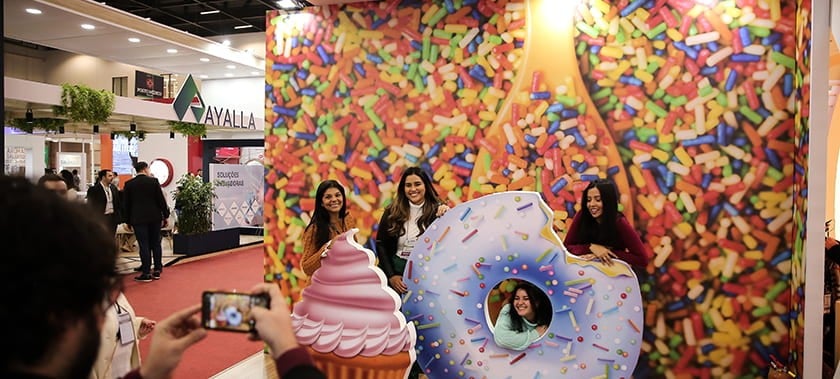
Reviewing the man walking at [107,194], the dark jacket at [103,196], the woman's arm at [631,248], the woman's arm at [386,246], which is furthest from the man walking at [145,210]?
the woman's arm at [631,248]

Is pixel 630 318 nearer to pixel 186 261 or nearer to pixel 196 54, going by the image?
pixel 186 261

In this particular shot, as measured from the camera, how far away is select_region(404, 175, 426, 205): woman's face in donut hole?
4.18 meters

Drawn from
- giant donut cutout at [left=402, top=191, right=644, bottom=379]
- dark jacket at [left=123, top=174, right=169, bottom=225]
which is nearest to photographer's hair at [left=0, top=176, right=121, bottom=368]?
giant donut cutout at [left=402, top=191, right=644, bottom=379]

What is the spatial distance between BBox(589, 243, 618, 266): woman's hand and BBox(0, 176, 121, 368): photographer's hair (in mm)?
3012

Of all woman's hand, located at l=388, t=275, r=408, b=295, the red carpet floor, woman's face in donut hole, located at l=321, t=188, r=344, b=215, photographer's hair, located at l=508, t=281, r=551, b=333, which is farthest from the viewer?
the red carpet floor

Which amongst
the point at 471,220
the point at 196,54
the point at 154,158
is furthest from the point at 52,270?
the point at 154,158

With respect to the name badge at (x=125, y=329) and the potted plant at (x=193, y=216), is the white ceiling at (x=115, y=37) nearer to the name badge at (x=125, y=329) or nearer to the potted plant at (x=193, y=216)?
the potted plant at (x=193, y=216)

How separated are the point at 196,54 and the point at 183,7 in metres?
2.84

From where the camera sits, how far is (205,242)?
33.1 ft

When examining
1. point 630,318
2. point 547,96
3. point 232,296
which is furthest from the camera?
point 547,96

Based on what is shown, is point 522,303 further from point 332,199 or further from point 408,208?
point 332,199

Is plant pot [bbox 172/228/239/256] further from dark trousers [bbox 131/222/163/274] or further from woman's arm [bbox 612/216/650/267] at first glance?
woman's arm [bbox 612/216/650/267]

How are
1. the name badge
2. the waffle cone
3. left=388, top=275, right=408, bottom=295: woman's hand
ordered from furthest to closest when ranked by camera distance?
left=388, top=275, right=408, bottom=295: woman's hand → the waffle cone → the name badge

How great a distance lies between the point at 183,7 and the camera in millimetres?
12156
